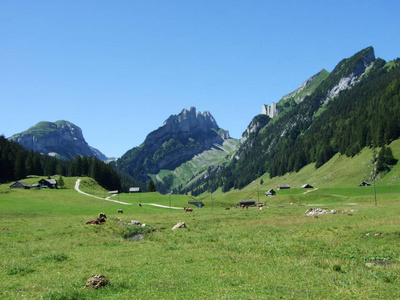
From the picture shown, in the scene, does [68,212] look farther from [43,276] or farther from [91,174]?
[91,174]

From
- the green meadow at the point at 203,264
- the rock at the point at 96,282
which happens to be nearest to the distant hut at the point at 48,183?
the green meadow at the point at 203,264

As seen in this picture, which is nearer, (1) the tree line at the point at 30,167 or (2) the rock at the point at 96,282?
(2) the rock at the point at 96,282

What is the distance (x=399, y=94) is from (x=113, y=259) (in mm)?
220042

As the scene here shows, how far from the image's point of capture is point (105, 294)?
16.6 metres

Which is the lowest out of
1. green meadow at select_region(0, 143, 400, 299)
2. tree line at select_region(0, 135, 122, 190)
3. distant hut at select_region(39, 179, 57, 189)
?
green meadow at select_region(0, 143, 400, 299)

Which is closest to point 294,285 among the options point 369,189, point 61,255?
point 61,255

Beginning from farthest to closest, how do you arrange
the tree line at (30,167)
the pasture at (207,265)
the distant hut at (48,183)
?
the tree line at (30,167) → the distant hut at (48,183) → the pasture at (207,265)

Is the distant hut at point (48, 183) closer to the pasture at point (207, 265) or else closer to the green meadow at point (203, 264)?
the green meadow at point (203, 264)

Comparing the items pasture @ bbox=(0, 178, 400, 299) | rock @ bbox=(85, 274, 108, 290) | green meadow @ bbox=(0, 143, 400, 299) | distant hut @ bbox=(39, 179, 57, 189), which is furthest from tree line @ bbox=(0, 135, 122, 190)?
rock @ bbox=(85, 274, 108, 290)

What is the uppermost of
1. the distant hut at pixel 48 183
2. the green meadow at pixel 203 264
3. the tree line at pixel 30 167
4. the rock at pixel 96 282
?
the tree line at pixel 30 167

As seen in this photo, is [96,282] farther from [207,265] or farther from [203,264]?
[203,264]

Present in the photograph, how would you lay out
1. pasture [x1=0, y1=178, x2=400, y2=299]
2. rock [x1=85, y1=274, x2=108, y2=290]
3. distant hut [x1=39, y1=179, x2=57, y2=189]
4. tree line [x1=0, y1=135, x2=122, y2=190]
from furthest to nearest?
tree line [x1=0, y1=135, x2=122, y2=190] → distant hut [x1=39, y1=179, x2=57, y2=189] → rock [x1=85, y1=274, x2=108, y2=290] → pasture [x1=0, y1=178, x2=400, y2=299]

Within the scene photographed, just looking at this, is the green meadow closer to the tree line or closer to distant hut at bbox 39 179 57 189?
distant hut at bbox 39 179 57 189

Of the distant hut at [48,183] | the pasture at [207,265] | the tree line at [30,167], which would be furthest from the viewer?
the tree line at [30,167]
